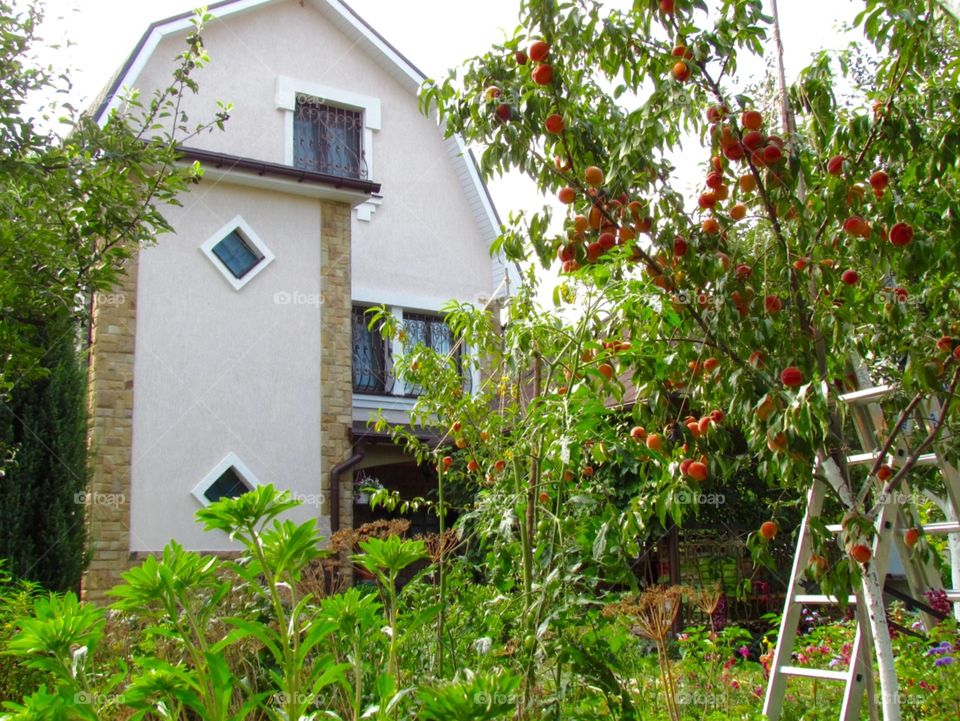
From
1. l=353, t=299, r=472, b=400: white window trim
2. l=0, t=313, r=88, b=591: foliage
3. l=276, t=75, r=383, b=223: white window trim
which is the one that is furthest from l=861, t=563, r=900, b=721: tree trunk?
l=276, t=75, r=383, b=223: white window trim

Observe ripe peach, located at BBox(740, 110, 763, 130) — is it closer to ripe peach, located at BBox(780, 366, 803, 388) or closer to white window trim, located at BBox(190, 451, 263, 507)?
ripe peach, located at BBox(780, 366, 803, 388)

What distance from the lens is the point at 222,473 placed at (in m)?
9.84

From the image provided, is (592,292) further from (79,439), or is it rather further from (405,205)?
(405,205)

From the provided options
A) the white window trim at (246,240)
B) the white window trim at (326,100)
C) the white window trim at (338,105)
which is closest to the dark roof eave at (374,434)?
the white window trim at (246,240)

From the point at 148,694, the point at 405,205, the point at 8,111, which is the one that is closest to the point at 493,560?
the point at 148,694

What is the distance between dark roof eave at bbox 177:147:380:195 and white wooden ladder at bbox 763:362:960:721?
25.5 feet

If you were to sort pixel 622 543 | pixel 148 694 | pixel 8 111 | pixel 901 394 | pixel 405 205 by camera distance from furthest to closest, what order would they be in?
pixel 405 205
pixel 8 111
pixel 901 394
pixel 622 543
pixel 148 694

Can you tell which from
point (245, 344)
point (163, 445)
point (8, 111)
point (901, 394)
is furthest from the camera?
point (245, 344)

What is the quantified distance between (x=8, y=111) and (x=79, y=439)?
410cm

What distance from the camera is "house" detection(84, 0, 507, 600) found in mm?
9445

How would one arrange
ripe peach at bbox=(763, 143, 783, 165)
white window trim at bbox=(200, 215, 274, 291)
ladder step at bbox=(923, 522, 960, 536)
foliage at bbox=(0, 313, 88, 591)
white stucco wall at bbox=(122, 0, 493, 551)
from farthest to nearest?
white window trim at bbox=(200, 215, 274, 291)
white stucco wall at bbox=(122, 0, 493, 551)
foliage at bbox=(0, 313, 88, 591)
ladder step at bbox=(923, 522, 960, 536)
ripe peach at bbox=(763, 143, 783, 165)

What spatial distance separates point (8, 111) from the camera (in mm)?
4957

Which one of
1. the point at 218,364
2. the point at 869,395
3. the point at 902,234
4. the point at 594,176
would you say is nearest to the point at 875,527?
the point at 869,395

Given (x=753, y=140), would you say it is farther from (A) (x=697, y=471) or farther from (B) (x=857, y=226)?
(A) (x=697, y=471)
